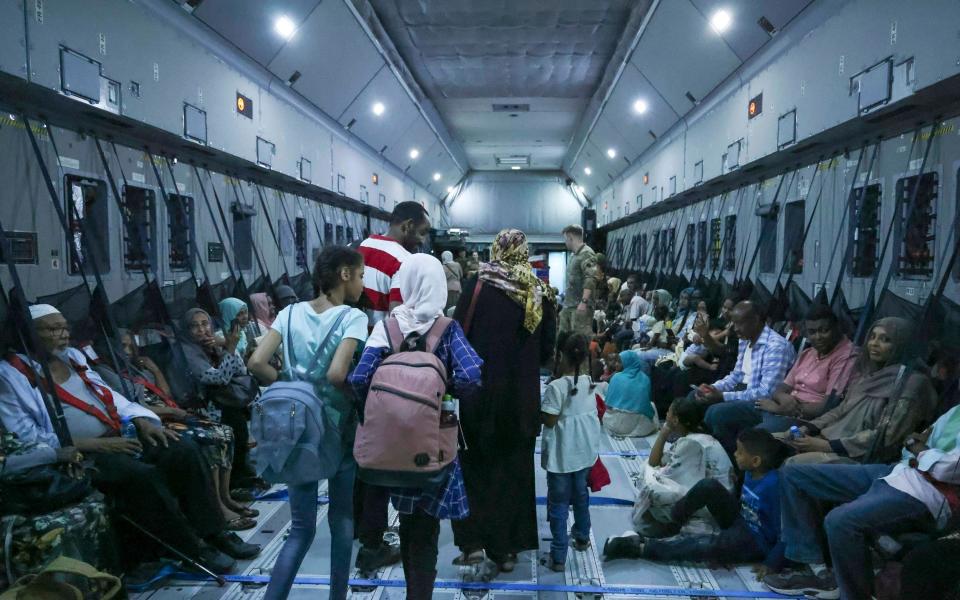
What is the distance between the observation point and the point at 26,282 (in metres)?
3.99

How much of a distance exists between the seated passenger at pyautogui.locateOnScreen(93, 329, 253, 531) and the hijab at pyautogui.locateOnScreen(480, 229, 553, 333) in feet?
6.65

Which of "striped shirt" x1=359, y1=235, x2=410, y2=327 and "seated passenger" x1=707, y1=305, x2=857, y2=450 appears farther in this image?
"seated passenger" x1=707, y1=305, x2=857, y2=450

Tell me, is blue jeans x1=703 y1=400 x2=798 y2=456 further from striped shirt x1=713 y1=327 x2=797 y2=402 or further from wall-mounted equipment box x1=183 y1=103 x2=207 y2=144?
wall-mounted equipment box x1=183 y1=103 x2=207 y2=144

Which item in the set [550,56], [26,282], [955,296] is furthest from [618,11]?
[26,282]

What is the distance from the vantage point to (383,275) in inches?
139

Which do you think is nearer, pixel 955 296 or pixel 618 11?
pixel 955 296

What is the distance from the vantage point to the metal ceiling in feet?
21.5

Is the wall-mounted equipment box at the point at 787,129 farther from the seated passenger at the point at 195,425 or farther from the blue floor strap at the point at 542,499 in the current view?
the seated passenger at the point at 195,425

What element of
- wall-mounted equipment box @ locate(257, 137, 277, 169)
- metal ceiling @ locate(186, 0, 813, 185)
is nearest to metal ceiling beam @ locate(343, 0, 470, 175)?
metal ceiling @ locate(186, 0, 813, 185)

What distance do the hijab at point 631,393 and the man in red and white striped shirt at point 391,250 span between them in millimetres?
3208

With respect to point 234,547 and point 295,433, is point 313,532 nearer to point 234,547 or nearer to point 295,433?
point 295,433

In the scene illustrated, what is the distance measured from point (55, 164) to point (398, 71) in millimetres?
6338

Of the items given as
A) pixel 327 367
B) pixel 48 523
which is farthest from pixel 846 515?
pixel 48 523

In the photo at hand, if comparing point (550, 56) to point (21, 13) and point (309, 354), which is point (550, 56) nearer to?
Result: point (21, 13)
